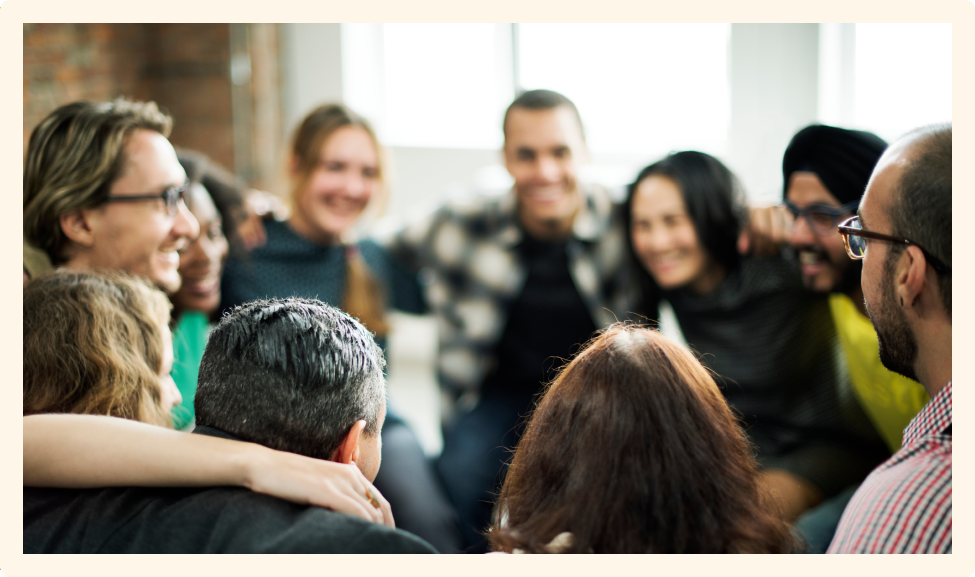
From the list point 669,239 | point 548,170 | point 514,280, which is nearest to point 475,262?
point 514,280

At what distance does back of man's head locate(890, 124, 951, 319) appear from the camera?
1108 millimetres

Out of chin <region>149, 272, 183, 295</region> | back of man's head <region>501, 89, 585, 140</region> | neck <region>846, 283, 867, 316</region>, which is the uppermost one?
back of man's head <region>501, 89, 585, 140</region>

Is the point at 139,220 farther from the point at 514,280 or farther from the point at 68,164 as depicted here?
the point at 514,280

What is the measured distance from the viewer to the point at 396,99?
4.77 m

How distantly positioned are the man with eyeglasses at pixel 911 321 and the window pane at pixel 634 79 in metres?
2.80

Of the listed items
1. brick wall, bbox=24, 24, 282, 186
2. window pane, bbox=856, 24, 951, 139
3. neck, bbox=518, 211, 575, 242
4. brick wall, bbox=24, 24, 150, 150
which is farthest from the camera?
brick wall, bbox=24, 24, 282, 186

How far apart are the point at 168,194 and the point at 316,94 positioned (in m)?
3.03

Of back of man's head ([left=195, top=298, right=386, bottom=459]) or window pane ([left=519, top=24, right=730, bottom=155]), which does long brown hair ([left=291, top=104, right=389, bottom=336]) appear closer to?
back of man's head ([left=195, top=298, right=386, bottom=459])

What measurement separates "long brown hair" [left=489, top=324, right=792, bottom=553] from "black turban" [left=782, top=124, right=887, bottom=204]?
3.24 feet

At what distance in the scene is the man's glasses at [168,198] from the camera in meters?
1.73

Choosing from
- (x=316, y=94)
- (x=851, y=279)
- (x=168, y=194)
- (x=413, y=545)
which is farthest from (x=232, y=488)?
(x=316, y=94)

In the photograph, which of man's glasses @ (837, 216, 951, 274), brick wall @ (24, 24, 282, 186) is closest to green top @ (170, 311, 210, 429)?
man's glasses @ (837, 216, 951, 274)

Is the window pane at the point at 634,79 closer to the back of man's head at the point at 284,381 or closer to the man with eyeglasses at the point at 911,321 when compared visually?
the man with eyeglasses at the point at 911,321

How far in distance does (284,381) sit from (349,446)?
0.47 feet
